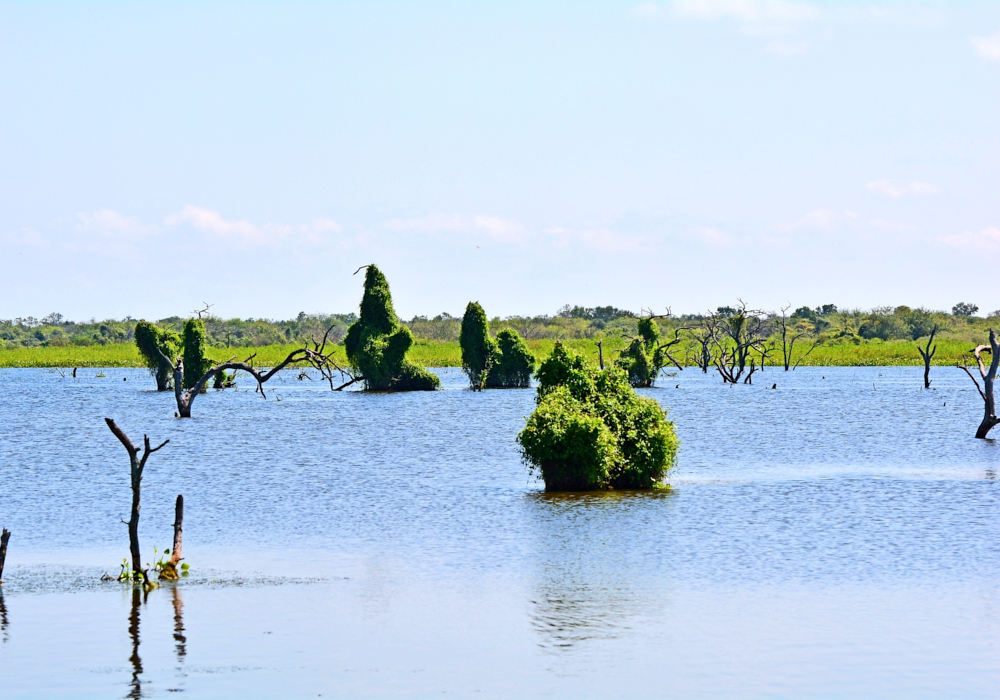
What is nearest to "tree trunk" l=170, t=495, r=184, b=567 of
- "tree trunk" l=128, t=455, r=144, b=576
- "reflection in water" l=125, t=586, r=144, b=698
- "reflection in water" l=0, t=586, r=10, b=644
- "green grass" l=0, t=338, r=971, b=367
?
"tree trunk" l=128, t=455, r=144, b=576

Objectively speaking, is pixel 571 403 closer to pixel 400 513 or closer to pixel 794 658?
pixel 400 513

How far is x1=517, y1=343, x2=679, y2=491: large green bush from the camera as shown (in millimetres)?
30513

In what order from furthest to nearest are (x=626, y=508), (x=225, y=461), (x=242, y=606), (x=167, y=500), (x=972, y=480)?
(x=225, y=461) < (x=972, y=480) < (x=167, y=500) < (x=626, y=508) < (x=242, y=606)

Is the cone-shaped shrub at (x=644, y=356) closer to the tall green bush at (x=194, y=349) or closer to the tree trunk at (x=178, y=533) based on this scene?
the tall green bush at (x=194, y=349)

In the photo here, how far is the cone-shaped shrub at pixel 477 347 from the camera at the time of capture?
99.8 metres

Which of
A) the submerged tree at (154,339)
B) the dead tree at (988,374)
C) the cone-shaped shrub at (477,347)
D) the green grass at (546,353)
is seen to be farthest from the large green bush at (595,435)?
the green grass at (546,353)

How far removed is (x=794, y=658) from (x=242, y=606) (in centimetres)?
818

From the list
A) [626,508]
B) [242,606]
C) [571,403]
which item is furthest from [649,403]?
[242,606]

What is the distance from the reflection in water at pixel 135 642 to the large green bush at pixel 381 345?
7736cm

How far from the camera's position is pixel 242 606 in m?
17.6

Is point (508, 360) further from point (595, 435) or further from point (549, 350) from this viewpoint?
point (595, 435)

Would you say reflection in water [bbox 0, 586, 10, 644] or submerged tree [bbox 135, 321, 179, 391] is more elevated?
submerged tree [bbox 135, 321, 179, 391]

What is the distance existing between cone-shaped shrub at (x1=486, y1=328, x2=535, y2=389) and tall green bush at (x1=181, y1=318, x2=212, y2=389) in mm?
24793

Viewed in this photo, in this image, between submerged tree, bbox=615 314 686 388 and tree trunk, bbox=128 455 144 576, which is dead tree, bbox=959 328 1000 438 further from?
submerged tree, bbox=615 314 686 388
